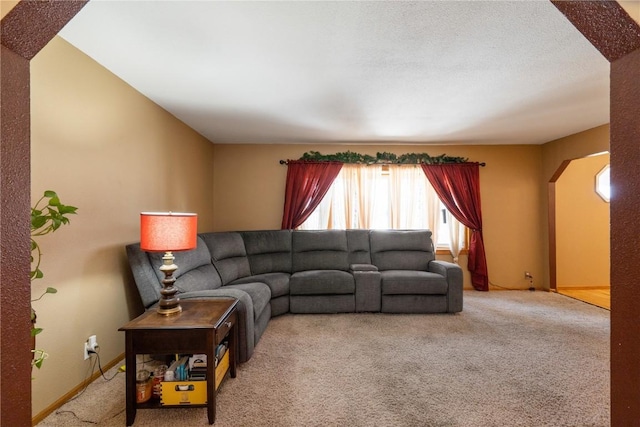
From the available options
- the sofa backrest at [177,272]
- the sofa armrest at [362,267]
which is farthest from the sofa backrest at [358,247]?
the sofa backrest at [177,272]

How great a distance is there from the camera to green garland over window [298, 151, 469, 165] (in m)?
4.41

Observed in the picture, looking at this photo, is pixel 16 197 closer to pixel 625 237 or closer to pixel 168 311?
pixel 168 311

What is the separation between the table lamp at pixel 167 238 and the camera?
1786 mm

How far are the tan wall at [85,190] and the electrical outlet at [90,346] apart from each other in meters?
0.04

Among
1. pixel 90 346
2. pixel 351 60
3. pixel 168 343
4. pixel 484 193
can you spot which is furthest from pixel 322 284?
pixel 484 193

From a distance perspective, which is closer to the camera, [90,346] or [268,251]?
[90,346]

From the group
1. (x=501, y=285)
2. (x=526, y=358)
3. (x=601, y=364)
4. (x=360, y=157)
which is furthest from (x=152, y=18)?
(x=501, y=285)

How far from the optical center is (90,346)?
6.53 ft

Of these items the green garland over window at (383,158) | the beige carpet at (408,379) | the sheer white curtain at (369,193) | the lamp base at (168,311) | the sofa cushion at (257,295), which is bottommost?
the beige carpet at (408,379)

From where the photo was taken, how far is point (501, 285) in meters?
4.53

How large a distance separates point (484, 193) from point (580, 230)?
1.64 meters

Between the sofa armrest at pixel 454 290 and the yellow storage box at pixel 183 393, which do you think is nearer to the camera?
the yellow storage box at pixel 183 393

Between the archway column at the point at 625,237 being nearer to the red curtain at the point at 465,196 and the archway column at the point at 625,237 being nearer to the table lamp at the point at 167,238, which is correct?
the table lamp at the point at 167,238

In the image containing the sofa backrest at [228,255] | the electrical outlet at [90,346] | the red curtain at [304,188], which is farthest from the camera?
the red curtain at [304,188]
